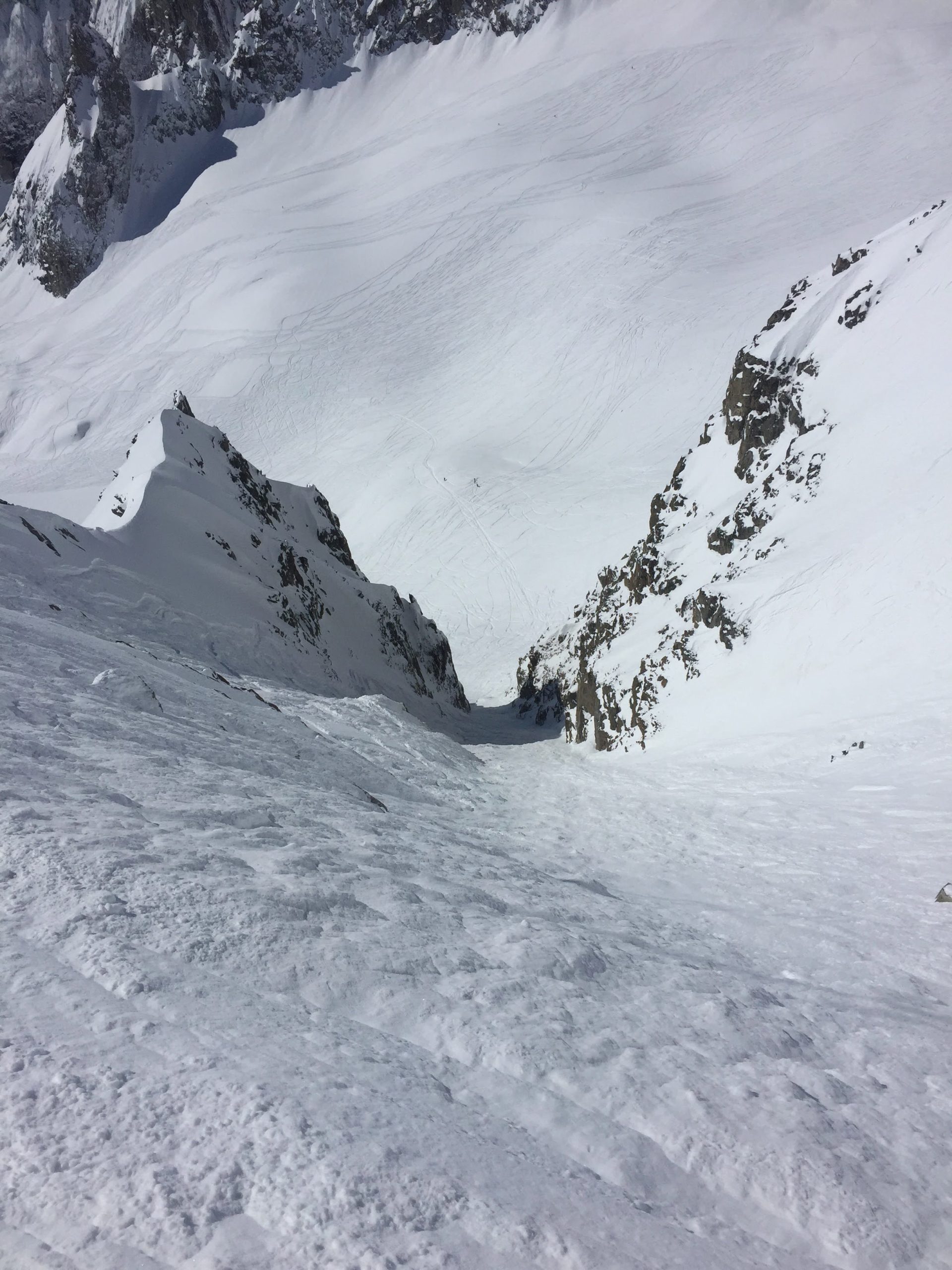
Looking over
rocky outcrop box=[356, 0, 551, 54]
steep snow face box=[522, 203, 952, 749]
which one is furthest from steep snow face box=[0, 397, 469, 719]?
rocky outcrop box=[356, 0, 551, 54]

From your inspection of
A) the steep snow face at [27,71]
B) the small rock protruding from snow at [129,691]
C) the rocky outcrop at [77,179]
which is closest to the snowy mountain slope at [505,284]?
the rocky outcrop at [77,179]

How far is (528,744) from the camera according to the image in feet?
87.3

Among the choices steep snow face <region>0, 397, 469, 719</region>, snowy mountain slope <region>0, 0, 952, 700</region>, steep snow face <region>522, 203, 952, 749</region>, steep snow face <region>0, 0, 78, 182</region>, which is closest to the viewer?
steep snow face <region>522, 203, 952, 749</region>

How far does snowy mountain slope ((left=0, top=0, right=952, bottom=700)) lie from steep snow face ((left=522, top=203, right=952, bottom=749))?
601 inches

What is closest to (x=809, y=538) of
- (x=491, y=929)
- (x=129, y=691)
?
(x=129, y=691)

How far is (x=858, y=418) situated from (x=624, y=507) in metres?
24.9

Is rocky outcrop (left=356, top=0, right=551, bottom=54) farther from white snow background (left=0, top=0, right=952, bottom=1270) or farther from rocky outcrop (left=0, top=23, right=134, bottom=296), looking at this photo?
white snow background (left=0, top=0, right=952, bottom=1270)

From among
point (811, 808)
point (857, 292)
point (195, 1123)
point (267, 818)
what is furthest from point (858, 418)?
point (195, 1123)

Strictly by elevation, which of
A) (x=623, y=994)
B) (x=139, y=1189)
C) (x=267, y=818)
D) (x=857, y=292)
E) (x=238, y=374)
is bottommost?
(x=139, y=1189)

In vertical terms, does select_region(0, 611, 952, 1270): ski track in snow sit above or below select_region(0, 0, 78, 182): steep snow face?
below

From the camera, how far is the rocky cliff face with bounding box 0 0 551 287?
299 ft

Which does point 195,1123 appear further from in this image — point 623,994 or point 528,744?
point 528,744

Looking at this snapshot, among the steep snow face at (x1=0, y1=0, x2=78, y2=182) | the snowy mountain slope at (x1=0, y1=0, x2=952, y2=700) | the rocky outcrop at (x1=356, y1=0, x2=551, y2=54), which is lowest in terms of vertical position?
the snowy mountain slope at (x1=0, y1=0, x2=952, y2=700)

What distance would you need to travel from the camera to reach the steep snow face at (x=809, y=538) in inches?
621
